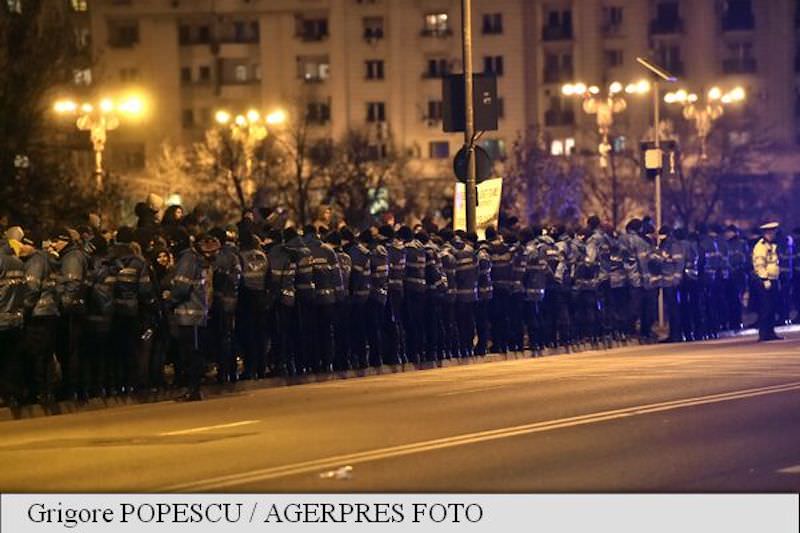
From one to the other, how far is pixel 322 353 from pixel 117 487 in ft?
38.7

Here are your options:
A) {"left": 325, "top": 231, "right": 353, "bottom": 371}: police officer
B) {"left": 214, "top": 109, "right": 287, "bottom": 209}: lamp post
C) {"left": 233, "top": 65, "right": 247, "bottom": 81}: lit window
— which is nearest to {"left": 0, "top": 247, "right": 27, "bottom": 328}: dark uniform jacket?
{"left": 325, "top": 231, "right": 353, "bottom": 371}: police officer

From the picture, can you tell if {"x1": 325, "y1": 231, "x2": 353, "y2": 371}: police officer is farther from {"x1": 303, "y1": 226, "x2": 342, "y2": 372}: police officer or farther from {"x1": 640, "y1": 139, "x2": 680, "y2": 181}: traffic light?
{"x1": 640, "y1": 139, "x2": 680, "y2": 181}: traffic light

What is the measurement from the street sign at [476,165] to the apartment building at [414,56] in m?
73.7

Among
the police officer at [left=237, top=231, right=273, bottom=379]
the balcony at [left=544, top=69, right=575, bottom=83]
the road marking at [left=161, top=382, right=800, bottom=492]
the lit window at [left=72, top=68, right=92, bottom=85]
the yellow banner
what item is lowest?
the road marking at [left=161, top=382, right=800, bottom=492]

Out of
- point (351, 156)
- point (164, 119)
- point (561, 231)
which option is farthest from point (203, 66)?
point (561, 231)

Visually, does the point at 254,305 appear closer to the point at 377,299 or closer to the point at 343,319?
the point at 343,319

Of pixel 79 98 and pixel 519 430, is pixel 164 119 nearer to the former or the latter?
pixel 79 98

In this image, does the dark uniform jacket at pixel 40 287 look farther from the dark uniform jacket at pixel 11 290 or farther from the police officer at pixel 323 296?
the police officer at pixel 323 296

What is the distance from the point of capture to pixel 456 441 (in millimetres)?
15695

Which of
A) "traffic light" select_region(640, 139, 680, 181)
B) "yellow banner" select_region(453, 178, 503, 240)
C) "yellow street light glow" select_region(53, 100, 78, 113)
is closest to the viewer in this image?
"yellow banner" select_region(453, 178, 503, 240)

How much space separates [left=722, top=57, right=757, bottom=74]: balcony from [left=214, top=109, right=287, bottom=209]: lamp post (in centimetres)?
3664

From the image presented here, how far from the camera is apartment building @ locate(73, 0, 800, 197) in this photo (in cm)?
10606

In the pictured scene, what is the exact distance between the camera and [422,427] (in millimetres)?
17016

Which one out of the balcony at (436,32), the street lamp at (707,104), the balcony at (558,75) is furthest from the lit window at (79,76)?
the balcony at (558,75)
